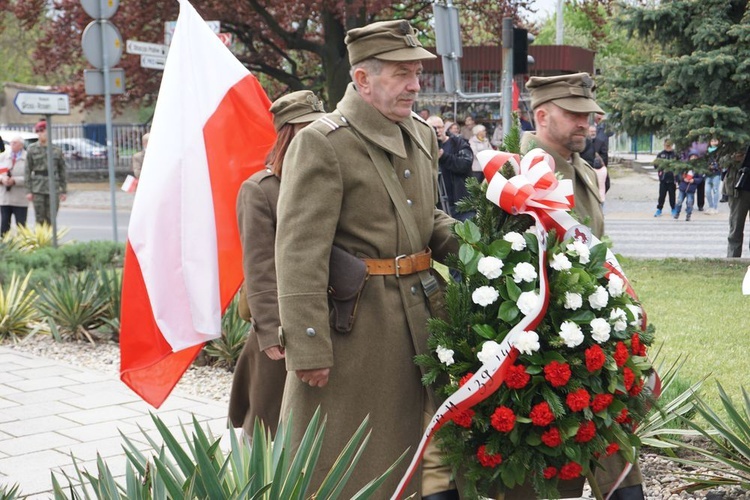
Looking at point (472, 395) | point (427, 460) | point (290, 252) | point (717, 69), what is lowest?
point (427, 460)

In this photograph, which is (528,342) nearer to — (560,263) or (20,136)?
(560,263)

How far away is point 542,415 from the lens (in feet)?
11.2

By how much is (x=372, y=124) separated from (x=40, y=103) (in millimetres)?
9645

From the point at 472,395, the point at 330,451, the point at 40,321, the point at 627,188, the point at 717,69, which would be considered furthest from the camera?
the point at 627,188

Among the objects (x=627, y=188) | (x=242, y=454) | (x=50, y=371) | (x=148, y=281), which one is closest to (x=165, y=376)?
(x=148, y=281)

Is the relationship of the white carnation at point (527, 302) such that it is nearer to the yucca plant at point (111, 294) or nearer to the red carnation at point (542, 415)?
the red carnation at point (542, 415)

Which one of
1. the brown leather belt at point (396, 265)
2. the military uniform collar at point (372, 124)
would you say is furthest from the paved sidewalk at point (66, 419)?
the military uniform collar at point (372, 124)

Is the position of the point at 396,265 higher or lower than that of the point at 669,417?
higher

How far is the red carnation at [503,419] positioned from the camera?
135 inches

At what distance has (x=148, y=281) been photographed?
15.3 ft

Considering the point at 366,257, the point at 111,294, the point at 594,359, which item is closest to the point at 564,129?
the point at 366,257

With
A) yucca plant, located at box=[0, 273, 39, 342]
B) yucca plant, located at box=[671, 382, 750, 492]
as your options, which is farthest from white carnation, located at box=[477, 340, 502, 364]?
yucca plant, located at box=[0, 273, 39, 342]

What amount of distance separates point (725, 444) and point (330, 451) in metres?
2.19

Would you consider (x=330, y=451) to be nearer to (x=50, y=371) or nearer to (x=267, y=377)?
(x=267, y=377)
